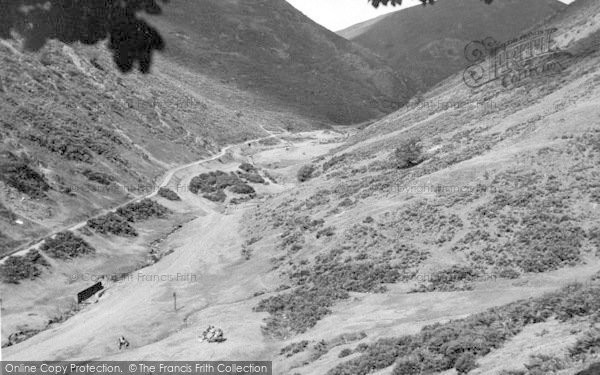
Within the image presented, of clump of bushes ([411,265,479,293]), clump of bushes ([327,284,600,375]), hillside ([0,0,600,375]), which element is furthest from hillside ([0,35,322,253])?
clump of bushes ([411,265,479,293])

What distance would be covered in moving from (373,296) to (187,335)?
9043mm

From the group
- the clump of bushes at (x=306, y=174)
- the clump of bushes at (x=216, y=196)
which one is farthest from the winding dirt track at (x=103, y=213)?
the clump of bushes at (x=306, y=174)

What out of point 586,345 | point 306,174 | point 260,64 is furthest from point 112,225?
point 260,64

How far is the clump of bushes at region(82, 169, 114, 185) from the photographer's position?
54403mm

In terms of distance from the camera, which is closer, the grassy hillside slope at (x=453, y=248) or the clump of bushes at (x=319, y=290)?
the grassy hillside slope at (x=453, y=248)

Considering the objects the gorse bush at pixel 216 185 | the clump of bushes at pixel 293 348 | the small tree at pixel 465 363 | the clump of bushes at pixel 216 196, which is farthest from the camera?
the gorse bush at pixel 216 185

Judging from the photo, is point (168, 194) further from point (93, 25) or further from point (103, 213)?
point (93, 25)

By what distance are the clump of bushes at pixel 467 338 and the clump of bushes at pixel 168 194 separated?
1814 inches

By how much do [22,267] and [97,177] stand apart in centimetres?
2127

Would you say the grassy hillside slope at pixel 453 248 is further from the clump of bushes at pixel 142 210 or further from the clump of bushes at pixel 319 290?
the clump of bushes at pixel 142 210

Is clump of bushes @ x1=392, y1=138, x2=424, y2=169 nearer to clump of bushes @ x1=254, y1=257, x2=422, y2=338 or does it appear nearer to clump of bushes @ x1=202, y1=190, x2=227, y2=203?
clump of bushes @ x1=254, y1=257, x2=422, y2=338

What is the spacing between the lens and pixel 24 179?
147 feet

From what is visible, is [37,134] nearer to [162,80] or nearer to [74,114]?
[74,114]

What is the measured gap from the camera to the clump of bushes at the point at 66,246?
3841 cm
